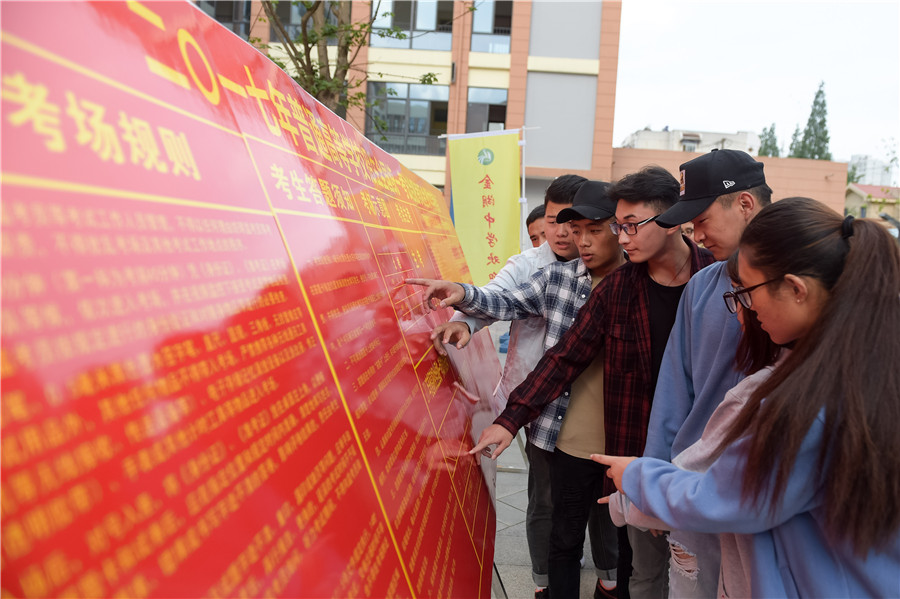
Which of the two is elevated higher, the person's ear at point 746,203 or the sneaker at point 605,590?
the person's ear at point 746,203

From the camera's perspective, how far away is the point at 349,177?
5.13 ft

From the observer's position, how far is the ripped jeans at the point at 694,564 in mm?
1485

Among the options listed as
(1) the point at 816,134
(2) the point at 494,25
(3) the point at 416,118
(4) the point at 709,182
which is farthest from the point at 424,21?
(1) the point at 816,134

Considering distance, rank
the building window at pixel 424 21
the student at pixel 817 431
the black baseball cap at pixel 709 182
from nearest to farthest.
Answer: the student at pixel 817 431, the black baseball cap at pixel 709 182, the building window at pixel 424 21

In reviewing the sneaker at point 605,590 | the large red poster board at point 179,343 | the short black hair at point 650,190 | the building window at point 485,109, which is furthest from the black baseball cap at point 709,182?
→ the building window at point 485,109

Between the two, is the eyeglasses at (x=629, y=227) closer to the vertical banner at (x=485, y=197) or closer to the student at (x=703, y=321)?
the student at (x=703, y=321)

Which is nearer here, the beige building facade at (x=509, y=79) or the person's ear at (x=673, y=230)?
the person's ear at (x=673, y=230)

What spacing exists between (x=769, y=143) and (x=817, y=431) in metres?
52.3

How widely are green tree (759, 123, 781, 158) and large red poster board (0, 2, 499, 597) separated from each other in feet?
167

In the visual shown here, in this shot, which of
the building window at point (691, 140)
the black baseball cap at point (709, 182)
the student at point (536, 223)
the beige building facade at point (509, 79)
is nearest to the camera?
the black baseball cap at point (709, 182)

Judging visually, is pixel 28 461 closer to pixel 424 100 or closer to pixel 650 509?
pixel 650 509

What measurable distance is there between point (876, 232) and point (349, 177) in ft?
3.68

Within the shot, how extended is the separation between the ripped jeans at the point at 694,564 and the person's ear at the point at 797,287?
640 mm

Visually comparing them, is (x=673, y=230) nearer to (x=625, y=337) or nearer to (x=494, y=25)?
(x=625, y=337)
